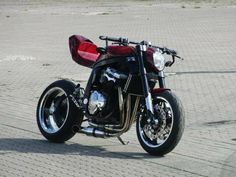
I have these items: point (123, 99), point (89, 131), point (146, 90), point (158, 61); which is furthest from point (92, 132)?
point (158, 61)

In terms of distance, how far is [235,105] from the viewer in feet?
36.7

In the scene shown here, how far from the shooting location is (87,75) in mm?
14195

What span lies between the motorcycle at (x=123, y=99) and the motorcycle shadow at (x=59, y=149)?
0.11 metres

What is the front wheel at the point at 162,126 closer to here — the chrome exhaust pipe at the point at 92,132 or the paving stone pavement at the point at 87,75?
the paving stone pavement at the point at 87,75

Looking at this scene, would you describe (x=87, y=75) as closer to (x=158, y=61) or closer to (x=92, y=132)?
(x=92, y=132)

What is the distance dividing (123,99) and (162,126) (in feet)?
1.79

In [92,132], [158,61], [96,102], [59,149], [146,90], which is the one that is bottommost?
[59,149]

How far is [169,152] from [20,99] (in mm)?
4530

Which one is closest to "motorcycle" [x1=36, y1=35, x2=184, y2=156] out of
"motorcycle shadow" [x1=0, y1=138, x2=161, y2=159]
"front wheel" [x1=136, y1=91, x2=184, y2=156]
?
"front wheel" [x1=136, y1=91, x2=184, y2=156]

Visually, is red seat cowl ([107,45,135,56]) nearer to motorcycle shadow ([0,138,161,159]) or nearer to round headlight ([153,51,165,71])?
round headlight ([153,51,165,71])

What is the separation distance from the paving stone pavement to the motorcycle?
21cm

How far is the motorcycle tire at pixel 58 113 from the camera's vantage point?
838 centimetres

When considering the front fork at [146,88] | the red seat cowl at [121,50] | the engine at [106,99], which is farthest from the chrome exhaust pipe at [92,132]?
the red seat cowl at [121,50]

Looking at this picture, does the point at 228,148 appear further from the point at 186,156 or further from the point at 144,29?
the point at 144,29
